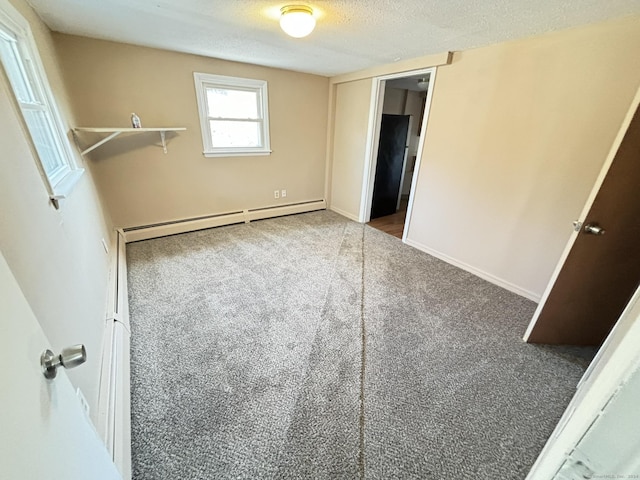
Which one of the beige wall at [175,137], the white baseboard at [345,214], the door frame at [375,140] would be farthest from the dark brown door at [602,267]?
the beige wall at [175,137]

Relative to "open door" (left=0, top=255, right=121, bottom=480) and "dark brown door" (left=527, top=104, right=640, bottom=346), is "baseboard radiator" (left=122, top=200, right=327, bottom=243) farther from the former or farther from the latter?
"dark brown door" (left=527, top=104, right=640, bottom=346)

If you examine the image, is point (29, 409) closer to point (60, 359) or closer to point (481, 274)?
point (60, 359)

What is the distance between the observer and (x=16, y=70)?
5.33 feet

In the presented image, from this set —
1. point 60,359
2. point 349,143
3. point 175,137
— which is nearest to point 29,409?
point 60,359

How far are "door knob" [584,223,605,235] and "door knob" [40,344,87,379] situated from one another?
2280mm

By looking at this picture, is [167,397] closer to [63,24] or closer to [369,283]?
[369,283]

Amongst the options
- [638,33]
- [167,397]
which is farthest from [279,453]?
[638,33]

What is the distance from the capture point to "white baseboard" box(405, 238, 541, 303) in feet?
7.88

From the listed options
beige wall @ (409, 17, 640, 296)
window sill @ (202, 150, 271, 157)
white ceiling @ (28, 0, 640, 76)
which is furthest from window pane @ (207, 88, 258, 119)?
beige wall @ (409, 17, 640, 296)

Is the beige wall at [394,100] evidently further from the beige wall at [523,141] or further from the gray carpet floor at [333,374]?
the gray carpet floor at [333,374]

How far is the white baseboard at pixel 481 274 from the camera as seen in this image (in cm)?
240

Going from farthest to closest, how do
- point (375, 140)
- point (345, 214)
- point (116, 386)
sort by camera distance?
point (345, 214) → point (375, 140) → point (116, 386)

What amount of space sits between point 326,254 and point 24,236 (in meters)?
2.45

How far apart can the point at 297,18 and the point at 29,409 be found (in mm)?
2192
